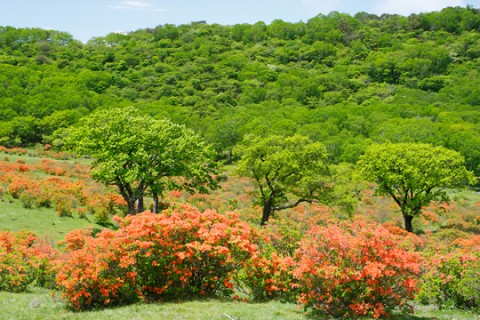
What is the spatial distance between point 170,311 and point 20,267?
19.4 ft

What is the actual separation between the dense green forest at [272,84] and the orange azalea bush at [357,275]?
134 feet

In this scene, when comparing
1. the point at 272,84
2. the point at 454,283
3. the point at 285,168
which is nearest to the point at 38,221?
the point at 285,168

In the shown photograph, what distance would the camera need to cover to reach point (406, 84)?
463 ft

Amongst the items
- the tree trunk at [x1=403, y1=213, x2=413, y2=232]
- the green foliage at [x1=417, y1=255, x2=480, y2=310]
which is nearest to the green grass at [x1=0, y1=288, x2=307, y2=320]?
the green foliage at [x1=417, y1=255, x2=480, y2=310]

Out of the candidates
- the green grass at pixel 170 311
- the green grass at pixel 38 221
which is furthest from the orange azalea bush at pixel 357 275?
the green grass at pixel 38 221

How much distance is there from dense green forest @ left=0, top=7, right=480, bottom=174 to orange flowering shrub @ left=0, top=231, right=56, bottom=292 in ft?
110

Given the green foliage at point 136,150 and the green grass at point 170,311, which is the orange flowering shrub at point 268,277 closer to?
the green grass at point 170,311

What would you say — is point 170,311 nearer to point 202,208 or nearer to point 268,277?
point 268,277

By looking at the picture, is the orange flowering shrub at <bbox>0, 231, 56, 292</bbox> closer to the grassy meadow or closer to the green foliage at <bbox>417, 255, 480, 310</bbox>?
the grassy meadow

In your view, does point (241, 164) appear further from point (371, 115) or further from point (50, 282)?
point (371, 115)

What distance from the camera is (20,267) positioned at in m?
13.4

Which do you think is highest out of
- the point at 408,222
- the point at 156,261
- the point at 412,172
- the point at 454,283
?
the point at 156,261

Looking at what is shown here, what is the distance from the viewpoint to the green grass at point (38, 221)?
72.3 feet

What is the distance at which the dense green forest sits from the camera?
267ft
